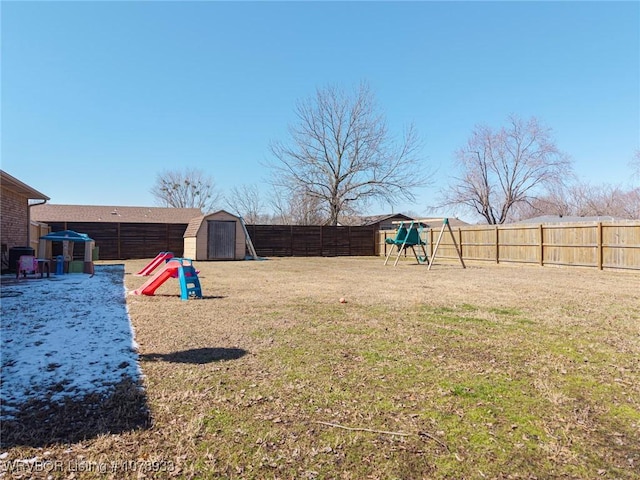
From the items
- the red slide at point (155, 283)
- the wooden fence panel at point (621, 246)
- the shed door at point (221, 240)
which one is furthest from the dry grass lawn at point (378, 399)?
the shed door at point (221, 240)

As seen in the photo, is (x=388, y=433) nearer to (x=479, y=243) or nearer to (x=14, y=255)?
(x=14, y=255)

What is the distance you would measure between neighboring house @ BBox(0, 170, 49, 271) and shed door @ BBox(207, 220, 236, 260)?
738 cm

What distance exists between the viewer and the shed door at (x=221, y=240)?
1989cm

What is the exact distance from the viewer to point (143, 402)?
273cm

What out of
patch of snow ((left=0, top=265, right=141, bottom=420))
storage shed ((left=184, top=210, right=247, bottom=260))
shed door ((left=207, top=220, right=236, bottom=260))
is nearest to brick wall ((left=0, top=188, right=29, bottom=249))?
patch of snow ((left=0, top=265, right=141, bottom=420))

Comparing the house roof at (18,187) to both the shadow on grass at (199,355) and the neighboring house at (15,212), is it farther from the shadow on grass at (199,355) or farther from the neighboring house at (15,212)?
the shadow on grass at (199,355)

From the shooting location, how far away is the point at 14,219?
12.7 metres

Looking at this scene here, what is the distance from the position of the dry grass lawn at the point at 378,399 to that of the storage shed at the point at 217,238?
14.3 m

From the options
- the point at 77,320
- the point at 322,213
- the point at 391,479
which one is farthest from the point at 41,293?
the point at 322,213

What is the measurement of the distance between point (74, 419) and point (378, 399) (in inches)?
79.7

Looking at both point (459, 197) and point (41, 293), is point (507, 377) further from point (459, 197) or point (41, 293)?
point (459, 197)

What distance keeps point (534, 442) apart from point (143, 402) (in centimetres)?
253

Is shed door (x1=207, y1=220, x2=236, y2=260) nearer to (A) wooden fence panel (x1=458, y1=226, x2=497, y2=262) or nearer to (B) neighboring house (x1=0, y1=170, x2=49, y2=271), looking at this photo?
(B) neighboring house (x1=0, y1=170, x2=49, y2=271)

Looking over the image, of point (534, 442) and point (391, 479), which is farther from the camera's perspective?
point (534, 442)
